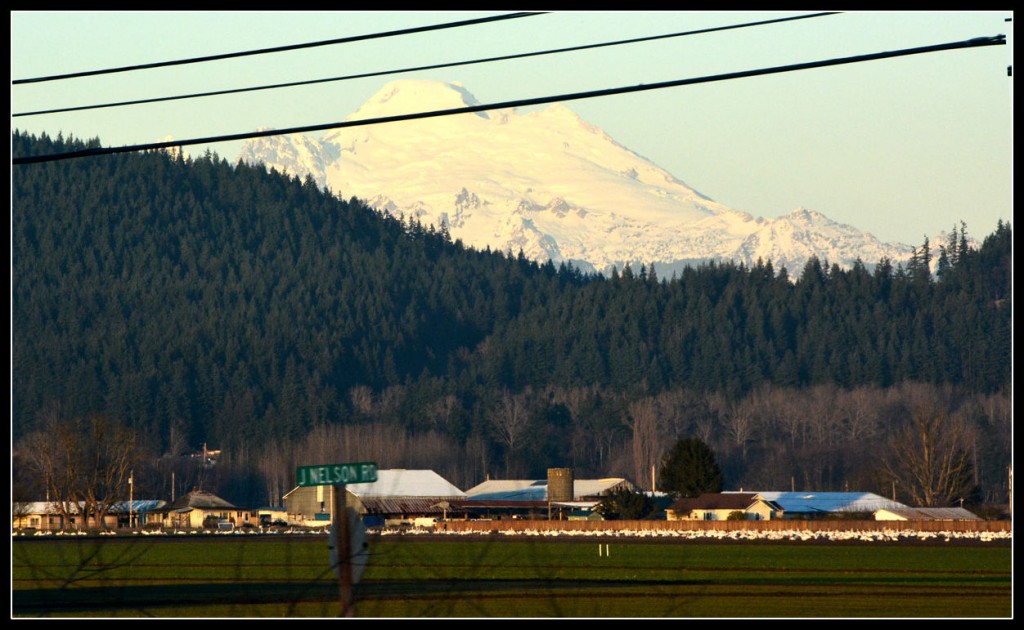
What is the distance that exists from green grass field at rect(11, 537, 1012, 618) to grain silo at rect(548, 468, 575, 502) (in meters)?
111

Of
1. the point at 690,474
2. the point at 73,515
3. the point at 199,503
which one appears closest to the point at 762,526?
the point at 690,474

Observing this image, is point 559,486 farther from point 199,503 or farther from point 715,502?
point 715,502

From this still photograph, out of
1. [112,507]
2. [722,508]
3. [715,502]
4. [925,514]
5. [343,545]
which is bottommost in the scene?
[112,507]

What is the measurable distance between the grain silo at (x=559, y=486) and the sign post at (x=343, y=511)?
179m

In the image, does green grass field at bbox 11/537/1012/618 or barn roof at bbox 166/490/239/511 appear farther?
barn roof at bbox 166/490/239/511

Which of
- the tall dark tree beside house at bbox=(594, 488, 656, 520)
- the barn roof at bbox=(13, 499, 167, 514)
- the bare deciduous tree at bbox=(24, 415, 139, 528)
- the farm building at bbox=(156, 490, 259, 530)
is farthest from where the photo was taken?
the farm building at bbox=(156, 490, 259, 530)

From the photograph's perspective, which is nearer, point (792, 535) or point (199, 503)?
point (792, 535)

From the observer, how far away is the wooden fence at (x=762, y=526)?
11738 centimetres

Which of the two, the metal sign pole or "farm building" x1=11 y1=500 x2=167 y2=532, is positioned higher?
the metal sign pole

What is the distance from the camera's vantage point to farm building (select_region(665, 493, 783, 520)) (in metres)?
152

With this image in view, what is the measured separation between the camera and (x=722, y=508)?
154250 millimetres

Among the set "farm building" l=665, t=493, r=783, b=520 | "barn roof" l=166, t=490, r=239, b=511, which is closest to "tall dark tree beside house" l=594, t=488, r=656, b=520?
"farm building" l=665, t=493, r=783, b=520

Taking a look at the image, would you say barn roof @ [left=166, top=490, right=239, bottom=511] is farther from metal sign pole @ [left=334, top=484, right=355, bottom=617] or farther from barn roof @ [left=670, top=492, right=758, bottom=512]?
metal sign pole @ [left=334, top=484, right=355, bottom=617]

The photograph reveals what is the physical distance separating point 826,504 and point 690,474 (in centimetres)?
1496
